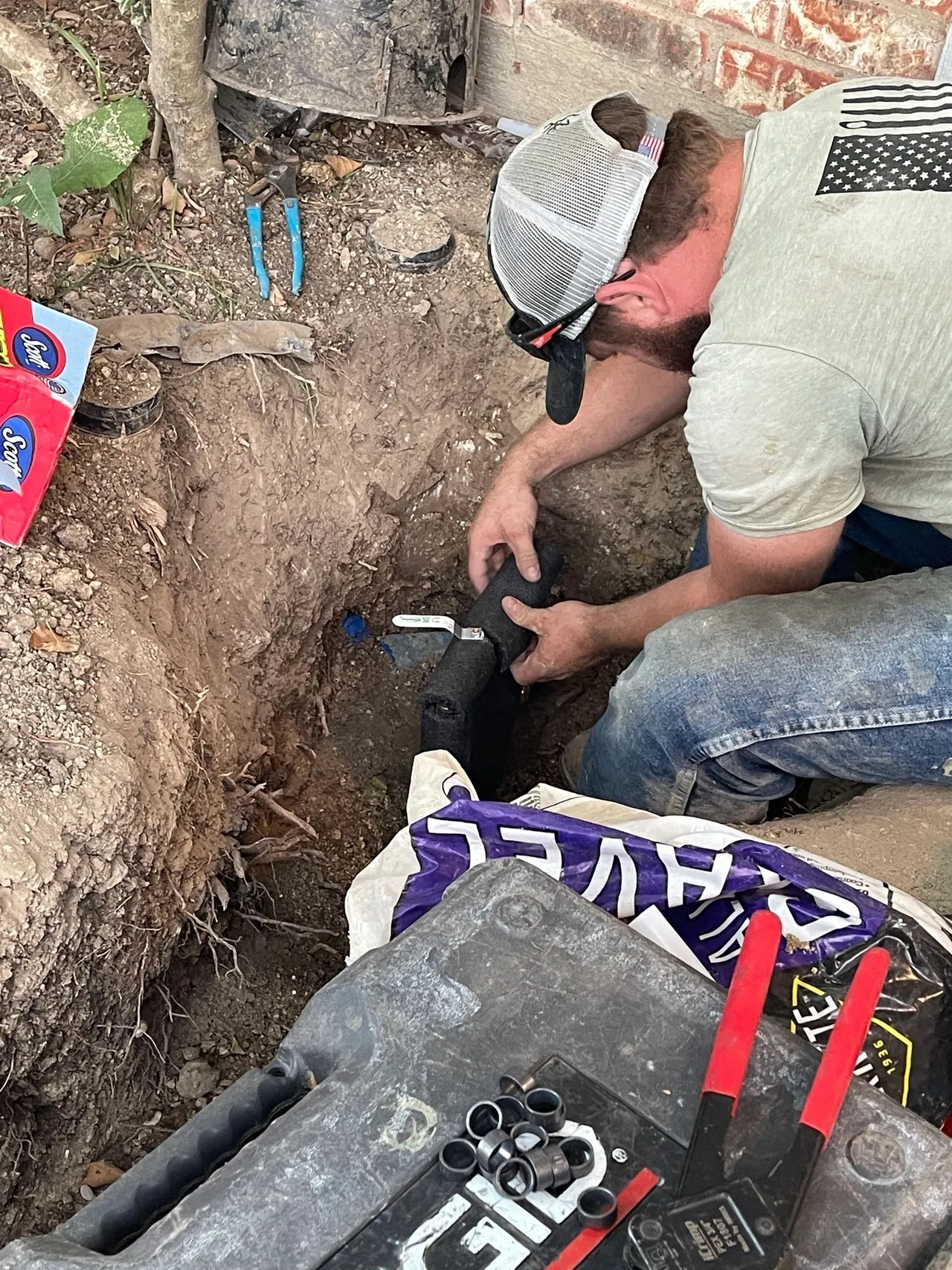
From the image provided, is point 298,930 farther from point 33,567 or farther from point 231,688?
point 33,567

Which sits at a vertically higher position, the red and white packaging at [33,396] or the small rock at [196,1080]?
the red and white packaging at [33,396]

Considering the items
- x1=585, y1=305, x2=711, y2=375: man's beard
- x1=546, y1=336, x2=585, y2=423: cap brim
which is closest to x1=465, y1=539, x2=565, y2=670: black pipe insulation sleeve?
x1=546, y1=336, x2=585, y2=423: cap brim

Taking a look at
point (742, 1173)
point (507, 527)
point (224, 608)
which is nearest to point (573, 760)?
point (507, 527)

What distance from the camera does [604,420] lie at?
7.18 ft

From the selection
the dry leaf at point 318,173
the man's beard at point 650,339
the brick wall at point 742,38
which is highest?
the brick wall at point 742,38

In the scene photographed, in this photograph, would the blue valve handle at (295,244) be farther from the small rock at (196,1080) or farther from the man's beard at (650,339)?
the small rock at (196,1080)

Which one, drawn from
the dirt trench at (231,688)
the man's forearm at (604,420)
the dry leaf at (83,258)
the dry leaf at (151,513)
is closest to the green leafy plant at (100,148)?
the dry leaf at (83,258)

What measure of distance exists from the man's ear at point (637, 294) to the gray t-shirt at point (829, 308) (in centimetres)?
11

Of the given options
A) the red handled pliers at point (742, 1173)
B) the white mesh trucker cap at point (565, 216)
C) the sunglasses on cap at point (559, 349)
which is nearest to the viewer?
the red handled pliers at point (742, 1173)

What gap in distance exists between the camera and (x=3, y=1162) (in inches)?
61.1

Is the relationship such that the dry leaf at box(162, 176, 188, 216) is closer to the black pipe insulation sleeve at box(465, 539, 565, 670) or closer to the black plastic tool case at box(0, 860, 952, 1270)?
the black pipe insulation sleeve at box(465, 539, 565, 670)

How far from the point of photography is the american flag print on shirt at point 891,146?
148cm

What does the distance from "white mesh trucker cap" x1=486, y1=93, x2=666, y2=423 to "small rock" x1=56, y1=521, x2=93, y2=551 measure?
75 cm

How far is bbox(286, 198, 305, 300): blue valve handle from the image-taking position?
7.46 ft
